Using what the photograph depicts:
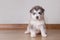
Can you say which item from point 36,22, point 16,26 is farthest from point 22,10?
point 36,22

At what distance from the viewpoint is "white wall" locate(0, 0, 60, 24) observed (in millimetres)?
1694

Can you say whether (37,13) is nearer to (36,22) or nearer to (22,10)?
(36,22)

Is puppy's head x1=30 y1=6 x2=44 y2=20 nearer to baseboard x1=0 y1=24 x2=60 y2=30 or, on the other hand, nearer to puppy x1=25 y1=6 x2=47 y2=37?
puppy x1=25 y1=6 x2=47 y2=37

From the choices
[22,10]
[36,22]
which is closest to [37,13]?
[36,22]

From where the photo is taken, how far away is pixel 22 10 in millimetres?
1709

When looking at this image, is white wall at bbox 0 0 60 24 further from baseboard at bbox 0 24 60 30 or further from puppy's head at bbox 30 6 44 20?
puppy's head at bbox 30 6 44 20

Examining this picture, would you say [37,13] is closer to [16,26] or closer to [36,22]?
[36,22]

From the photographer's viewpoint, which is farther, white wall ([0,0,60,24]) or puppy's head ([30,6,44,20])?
white wall ([0,0,60,24])

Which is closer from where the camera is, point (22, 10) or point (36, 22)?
point (36, 22)

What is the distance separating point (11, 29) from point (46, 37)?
1.60 feet

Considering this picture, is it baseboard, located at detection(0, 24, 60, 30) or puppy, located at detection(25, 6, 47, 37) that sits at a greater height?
puppy, located at detection(25, 6, 47, 37)

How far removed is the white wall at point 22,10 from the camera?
1.69m

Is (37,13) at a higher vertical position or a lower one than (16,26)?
higher

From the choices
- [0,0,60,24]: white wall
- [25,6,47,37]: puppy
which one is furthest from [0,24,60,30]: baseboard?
[25,6,47,37]: puppy
